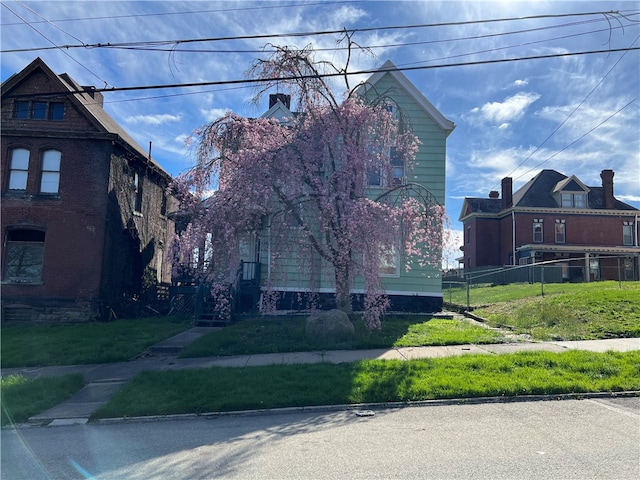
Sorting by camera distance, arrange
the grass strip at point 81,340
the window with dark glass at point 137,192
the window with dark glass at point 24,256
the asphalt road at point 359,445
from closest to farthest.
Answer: the asphalt road at point 359,445
the grass strip at point 81,340
the window with dark glass at point 24,256
the window with dark glass at point 137,192

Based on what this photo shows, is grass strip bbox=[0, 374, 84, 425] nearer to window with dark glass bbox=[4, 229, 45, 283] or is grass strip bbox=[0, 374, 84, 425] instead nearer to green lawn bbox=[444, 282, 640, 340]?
window with dark glass bbox=[4, 229, 45, 283]

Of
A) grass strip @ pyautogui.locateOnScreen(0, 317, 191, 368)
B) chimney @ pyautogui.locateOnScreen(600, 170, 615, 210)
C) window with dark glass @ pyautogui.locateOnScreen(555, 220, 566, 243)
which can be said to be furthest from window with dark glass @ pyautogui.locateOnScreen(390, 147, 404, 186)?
chimney @ pyautogui.locateOnScreen(600, 170, 615, 210)

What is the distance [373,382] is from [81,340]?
9116mm

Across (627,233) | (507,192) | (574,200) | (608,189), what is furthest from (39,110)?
(627,233)

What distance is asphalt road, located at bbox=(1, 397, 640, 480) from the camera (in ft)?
14.8

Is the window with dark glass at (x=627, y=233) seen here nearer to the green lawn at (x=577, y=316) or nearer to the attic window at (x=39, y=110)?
the green lawn at (x=577, y=316)

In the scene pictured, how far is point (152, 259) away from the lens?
22.2m

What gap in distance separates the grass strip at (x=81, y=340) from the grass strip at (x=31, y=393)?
172 centimetres

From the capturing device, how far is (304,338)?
1123 centimetres

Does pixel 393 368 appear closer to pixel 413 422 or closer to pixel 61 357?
pixel 413 422

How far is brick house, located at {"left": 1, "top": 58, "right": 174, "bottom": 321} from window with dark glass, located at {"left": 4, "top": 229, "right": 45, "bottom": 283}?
4 centimetres

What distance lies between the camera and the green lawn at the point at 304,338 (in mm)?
10469

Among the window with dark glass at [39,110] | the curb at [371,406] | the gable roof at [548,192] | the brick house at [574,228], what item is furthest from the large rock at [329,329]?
the gable roof at [548,192]

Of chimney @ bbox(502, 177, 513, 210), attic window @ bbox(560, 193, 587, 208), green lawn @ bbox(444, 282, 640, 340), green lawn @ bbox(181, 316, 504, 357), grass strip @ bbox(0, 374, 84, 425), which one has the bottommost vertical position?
grass strip @ bbox(0, 374, 84, 425)
